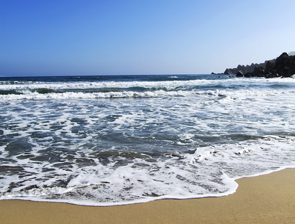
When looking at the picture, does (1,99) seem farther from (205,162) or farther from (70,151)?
(205,162)

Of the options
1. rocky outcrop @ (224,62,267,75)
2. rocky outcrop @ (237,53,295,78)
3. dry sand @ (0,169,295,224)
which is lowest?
dry sand @ (0,169,295,224)

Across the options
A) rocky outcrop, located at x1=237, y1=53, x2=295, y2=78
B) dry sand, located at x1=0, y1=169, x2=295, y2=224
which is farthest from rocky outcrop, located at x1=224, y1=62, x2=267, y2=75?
dry sand, located at x1=0, y1=169, x2=295, y2=224

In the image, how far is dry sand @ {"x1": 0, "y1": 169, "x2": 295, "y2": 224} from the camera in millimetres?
1979

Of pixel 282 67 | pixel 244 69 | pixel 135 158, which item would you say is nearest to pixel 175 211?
pixel 135 158

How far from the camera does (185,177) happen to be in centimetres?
285

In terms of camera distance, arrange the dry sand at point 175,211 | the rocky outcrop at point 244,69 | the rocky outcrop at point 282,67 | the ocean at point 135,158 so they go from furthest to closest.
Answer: the rocky outcrop at point 244,69 < the rocky outcrop at point 282,67 < the ocean at point 135,158 < the dry sand at point 175,211

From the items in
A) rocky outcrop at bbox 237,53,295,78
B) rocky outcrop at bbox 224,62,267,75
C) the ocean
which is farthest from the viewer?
rocky outcrop at bbox 224,62,267,75

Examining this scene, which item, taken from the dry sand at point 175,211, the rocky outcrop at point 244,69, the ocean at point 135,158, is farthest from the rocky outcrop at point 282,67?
the dry sand at point 175,211

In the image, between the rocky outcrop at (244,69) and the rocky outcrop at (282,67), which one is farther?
the rocky outcrop at (244,69)

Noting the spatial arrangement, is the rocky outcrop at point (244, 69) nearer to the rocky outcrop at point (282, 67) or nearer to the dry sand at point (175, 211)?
the rocky outcrop at point (282, 67)

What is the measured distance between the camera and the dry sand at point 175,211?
6.49 ft

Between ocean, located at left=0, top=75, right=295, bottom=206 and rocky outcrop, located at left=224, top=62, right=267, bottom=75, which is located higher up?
rocky outcrop, located at left=224, top=62, right=267, bottom=75

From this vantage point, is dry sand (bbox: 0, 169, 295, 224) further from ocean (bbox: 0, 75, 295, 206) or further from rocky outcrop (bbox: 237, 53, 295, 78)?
rocky outcrop (bbox: 237, 53, 295, 78)

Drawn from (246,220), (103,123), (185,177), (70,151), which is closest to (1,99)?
(103,123)
